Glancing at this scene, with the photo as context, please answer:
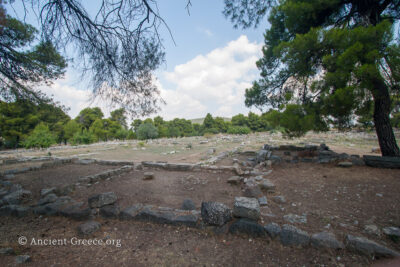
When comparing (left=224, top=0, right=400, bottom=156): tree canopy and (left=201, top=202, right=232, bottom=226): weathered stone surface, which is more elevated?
(left=224, top=0, right=400, bottom=156): tree canopy

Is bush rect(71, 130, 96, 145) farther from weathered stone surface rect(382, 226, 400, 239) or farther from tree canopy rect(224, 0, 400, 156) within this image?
weathered stone surface rect(382, 226, 400, 239)

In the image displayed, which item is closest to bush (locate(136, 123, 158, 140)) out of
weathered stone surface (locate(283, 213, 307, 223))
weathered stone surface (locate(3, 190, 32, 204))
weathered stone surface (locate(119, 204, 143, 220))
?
weathered stone surface (locate(3, 190, 32, 204))

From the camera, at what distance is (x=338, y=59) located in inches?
175

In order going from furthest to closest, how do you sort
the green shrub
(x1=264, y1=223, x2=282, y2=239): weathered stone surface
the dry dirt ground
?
the green shrub, (x1=264, y1=223, x2=282, y2=239): weathered stone surface, the dry dirt ground

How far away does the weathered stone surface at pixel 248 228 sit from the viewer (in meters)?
2.37

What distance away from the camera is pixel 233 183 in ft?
17.2

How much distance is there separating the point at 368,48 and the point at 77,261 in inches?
289

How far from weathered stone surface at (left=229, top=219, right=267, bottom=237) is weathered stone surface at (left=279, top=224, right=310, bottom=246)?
0.24m

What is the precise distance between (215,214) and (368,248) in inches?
71.9

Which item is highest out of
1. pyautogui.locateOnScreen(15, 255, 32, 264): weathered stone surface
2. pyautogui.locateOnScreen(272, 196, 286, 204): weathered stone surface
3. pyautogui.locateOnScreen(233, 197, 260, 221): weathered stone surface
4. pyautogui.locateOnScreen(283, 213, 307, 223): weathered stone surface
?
pyautogui.locateOnScreen(233, 197, 260, 221): weathered stone surface

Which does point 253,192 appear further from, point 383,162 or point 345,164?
point 383,162

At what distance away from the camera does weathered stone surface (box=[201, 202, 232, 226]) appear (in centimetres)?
255

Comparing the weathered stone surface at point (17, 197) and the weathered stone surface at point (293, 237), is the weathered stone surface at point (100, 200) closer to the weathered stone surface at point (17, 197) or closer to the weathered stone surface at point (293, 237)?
the weathered stone surface at point (17, 197)

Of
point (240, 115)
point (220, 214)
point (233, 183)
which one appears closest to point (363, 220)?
point (220, 214)
